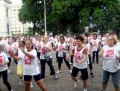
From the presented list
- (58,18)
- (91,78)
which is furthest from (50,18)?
(91,78)

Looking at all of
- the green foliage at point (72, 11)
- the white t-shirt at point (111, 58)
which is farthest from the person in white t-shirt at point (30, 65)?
the green foliage at point (72, 11)

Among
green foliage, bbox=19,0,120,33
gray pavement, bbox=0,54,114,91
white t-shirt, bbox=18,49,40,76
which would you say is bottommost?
gray pavement, bbox=0,54,114,91

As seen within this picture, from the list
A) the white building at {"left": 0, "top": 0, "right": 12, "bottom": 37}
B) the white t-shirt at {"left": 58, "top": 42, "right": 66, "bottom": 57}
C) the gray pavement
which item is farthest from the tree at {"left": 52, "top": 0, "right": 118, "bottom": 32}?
the white building at {"left": 0, "top": 0, "right": 12, "bottom": 37}

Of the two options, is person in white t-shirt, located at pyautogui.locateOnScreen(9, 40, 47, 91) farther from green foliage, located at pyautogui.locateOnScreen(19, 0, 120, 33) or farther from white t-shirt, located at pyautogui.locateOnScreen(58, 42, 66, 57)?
green foliage, located at pyautogui.locateOnScreen(19, 0, 120, 33)

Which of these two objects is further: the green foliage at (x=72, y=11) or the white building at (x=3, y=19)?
the white building at (x=3, y=19)

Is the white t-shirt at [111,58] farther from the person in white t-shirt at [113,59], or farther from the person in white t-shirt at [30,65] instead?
the person in white t-shirt at [30,65]

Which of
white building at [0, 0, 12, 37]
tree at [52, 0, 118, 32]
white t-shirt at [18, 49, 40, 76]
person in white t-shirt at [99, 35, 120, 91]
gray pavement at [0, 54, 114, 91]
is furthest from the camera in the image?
white building at [0, 0, 12, 37]

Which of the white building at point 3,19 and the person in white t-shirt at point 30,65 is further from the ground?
the white building at point 3,19

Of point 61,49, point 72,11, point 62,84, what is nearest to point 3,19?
point 72,11

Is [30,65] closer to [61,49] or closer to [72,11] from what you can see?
[61,49]

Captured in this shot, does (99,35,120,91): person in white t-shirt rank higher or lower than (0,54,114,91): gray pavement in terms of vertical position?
higher

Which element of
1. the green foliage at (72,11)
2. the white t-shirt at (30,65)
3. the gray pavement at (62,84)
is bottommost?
the gray pavement at (62,84)

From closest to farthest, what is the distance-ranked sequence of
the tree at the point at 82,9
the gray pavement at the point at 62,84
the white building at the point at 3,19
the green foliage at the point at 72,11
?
the gray pavement at the point at 62,84
the tree at the point at 82,9
the green foliage at the point at 72,11
the white building at the point at 3,19

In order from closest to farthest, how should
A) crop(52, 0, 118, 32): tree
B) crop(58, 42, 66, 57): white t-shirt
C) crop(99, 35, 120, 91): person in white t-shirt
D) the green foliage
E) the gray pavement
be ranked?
crop(99, 35, 120, 91): person in white t-shirt < the gray pavement < crop(58, 42, 66, 57): white t-shirt < crop(52, 0, 118, 32): tree < the green foliage
